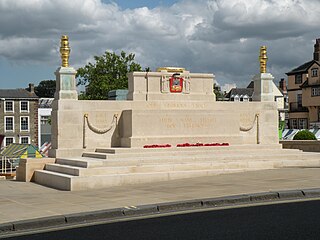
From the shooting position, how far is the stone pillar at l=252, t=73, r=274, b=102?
25.4 m

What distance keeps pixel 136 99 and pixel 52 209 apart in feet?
37.7

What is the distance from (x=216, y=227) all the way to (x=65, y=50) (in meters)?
14.1

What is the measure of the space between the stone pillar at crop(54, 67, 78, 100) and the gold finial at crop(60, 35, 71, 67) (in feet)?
1.09

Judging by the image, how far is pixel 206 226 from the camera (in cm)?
954

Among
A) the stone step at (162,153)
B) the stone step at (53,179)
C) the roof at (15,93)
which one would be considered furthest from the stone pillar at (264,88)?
the roof at (15,93)

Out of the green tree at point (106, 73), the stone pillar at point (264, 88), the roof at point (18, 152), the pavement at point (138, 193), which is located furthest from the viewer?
the green tree at point (106, 73)

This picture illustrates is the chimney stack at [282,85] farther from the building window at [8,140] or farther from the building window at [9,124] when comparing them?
the building window at [8,140]

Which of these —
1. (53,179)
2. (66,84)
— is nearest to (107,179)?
(53,179)

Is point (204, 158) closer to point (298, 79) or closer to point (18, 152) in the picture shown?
point (18, 152)

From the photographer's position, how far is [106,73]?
6750 centimetres

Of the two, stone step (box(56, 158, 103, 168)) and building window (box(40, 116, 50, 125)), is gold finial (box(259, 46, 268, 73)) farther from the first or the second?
building window (box(40, 116, 50, 125))

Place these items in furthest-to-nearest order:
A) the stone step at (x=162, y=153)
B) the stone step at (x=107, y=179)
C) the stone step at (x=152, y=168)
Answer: the stone step at (x=162, y=153) < the stone step at (x=152, y=168) < the stone step at (x=107, y=179)

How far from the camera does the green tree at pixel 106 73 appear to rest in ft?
215

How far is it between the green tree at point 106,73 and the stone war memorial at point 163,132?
1636 inches
